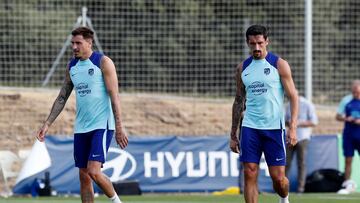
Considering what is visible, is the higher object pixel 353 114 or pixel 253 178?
pixel 253 178

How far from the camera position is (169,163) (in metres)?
22.7

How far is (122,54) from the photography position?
2638 centimetres

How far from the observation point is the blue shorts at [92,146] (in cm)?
1279

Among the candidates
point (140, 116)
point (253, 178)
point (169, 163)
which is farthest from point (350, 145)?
point (253, 178)

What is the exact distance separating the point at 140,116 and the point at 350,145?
7.21 m

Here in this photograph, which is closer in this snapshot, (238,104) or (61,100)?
(238,104)

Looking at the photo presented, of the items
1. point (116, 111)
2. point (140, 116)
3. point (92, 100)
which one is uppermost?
point (92, 100)

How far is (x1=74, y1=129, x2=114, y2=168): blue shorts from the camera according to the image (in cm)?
1279

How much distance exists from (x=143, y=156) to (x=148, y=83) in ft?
15.4

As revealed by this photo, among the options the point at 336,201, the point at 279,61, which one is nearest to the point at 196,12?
the point at 336,201

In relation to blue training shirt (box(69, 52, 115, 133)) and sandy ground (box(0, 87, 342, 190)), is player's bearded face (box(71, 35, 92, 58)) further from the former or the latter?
sandy ground (box(0, 87, 342, 190))

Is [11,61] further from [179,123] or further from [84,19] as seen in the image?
[179,123]

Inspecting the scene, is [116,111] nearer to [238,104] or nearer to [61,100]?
[61,100]

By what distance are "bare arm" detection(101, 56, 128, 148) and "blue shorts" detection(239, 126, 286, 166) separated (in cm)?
136
